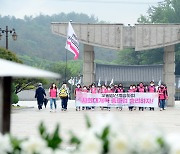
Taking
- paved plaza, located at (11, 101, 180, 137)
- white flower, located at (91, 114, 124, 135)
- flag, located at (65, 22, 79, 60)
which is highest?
flag, located at (65, 22, 79, 60)

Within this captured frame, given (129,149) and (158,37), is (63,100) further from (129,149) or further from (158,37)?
(129,149)

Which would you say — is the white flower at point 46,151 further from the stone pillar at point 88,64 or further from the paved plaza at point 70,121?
the stone pillar at point 88,64

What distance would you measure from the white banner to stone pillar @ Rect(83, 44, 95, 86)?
4.90 metres

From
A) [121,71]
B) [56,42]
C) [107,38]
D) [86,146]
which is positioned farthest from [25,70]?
[56,42]

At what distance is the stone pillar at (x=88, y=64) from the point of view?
36.4 m

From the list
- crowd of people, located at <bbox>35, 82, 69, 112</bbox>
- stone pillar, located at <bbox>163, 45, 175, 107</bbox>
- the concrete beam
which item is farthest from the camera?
stone pillar, located at <bbox>163, 45, 175, 107</bbox>

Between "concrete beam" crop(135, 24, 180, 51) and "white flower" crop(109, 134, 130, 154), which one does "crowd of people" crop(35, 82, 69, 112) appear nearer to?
"concrete beam" crop(135, 24, 180, 51)

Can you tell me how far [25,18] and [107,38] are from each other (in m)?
149

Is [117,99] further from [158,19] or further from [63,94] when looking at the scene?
[158,19]

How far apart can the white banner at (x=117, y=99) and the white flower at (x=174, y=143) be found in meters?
27.6

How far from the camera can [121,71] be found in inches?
2665

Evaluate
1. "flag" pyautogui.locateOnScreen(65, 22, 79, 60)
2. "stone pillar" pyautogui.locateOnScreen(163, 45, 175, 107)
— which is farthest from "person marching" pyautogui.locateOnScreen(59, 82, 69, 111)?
"stone pillar" pyautogui.locateOnScreen(163, 45, 175, 107)

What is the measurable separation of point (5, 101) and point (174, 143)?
2.01 metres

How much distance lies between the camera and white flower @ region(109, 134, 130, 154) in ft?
11.9
